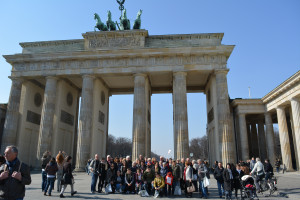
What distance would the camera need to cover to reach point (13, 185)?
13.9ft

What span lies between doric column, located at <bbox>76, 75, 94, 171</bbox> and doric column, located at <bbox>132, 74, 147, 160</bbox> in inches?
208

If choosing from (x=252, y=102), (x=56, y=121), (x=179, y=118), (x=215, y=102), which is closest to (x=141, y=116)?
(x=179, y=118)

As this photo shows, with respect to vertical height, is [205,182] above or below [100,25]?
below

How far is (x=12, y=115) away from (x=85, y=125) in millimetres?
9536

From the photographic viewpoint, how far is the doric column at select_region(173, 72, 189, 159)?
2511cm

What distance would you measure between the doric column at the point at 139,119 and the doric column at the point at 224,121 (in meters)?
8.49

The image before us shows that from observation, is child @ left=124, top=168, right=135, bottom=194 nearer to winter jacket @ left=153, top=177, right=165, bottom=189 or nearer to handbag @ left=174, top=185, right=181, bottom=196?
winter jacket @ left=153, top=177, right=165, bottom=189

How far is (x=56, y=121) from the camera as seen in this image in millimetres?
29016

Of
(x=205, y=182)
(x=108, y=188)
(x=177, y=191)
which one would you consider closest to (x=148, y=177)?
(x=177, y=191)

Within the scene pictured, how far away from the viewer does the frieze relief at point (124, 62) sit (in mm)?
27703

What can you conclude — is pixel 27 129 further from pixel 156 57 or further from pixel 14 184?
pixel 14 184

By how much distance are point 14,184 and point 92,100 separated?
80.0ft

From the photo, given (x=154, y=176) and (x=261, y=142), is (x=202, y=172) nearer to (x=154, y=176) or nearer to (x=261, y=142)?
(x=154, y=176)

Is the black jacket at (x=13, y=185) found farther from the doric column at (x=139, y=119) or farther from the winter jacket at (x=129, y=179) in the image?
the doric column at (x=139, y=119)
